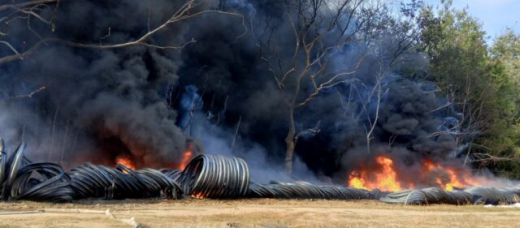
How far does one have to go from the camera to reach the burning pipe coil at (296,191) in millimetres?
14662

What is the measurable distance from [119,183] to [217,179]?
A: 8.29 feet

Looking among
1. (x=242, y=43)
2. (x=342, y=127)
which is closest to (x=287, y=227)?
(x=242, y=43)

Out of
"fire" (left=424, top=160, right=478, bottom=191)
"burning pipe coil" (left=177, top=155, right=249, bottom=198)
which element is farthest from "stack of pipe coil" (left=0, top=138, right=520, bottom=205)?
"fire" (left=424, top=160, right=478, bottom=191)

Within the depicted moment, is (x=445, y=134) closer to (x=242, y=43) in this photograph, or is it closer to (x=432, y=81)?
(x=432, y=81)

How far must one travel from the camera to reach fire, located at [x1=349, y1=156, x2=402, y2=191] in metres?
26.4

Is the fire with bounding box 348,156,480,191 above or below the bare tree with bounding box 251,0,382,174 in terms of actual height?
below

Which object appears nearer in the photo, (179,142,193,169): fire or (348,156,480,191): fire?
(179,142,193,169): fire

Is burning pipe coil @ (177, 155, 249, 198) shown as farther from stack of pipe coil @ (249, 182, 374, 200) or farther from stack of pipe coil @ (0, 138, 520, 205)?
stack of pipe coil @ (249, 182, 374, 200)

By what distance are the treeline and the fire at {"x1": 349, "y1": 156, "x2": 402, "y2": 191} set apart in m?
5.58

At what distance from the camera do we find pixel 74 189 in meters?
11.5

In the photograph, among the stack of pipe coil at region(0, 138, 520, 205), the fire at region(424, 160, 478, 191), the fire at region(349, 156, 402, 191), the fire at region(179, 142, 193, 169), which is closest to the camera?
the stack of pipe coil at region(0, 138, 520, 205)

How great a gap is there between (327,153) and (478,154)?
9.96 metres

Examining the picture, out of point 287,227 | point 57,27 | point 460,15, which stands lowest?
point 287,227

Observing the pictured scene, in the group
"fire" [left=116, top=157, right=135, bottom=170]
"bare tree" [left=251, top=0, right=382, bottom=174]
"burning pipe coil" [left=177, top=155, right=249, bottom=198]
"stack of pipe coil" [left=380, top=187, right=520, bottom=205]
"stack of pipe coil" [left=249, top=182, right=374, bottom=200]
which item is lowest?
"stack of pipe coil" [left=380, top=187, right=520, bottom=205]
